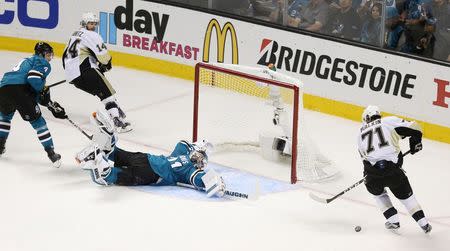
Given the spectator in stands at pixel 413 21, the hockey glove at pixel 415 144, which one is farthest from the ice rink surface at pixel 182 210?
the spectator in stands at pixel 413 21

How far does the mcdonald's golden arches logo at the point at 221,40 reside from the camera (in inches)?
418

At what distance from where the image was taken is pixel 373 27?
32.0 feet

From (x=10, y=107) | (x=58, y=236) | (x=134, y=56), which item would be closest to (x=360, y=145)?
(x=58, y=236)

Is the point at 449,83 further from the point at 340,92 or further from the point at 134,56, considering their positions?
the point at 134,56

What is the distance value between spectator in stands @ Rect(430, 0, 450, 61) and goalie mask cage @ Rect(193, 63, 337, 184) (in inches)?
60.8

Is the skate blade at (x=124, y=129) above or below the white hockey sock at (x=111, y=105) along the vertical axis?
below

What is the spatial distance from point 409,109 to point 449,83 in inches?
18.6

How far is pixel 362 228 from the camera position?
754 centimetres

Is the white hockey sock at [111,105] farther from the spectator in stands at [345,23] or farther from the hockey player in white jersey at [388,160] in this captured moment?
the hockey player in white jersey at [388,160]

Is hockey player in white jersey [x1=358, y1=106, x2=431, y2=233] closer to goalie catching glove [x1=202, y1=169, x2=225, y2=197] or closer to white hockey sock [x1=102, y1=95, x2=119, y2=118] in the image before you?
goalie catching glove [x1=202, y1=169, x2=225, y2=197]

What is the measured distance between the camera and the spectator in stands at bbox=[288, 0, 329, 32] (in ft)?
32.9

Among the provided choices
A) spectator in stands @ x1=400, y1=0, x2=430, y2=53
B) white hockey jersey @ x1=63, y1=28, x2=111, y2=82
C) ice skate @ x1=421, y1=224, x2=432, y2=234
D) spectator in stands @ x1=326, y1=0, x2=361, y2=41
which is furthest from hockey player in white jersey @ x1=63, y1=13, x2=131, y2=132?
ice skate @ x1=421, y1=224, x2=432, y2=234

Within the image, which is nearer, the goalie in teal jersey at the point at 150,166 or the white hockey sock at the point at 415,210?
the white hockey sock at the point at 415,210

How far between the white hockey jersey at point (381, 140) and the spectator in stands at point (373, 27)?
2513mm
